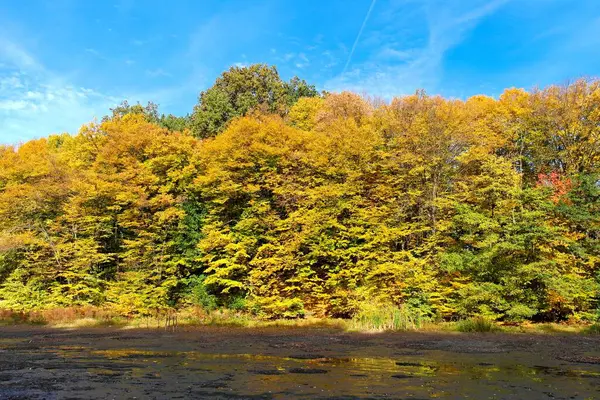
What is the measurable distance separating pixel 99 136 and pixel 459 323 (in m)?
40.7

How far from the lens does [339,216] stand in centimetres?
4088

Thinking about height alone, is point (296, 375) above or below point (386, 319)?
below

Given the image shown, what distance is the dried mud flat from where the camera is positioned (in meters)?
13.6

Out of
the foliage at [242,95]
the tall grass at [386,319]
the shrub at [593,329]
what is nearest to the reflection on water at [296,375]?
the shrub at [593,329]

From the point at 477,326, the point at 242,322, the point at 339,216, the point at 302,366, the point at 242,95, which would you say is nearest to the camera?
the point at 302,366

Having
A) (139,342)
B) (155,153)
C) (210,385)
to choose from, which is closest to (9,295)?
(155,153)

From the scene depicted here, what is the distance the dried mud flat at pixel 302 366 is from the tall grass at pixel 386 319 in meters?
2.55

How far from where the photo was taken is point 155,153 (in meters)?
46.1

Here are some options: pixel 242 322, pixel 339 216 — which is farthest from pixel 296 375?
pixel 339 216

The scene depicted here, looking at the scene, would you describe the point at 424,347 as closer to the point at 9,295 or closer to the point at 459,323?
the point at 459,323

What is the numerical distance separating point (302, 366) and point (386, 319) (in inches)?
572

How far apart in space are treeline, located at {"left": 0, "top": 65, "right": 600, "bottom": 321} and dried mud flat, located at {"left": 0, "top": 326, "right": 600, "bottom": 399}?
7059 mm

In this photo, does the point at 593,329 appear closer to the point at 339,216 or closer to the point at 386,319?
the point at 386,319

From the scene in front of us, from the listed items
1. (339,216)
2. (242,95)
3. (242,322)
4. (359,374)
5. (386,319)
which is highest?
(242,95)
